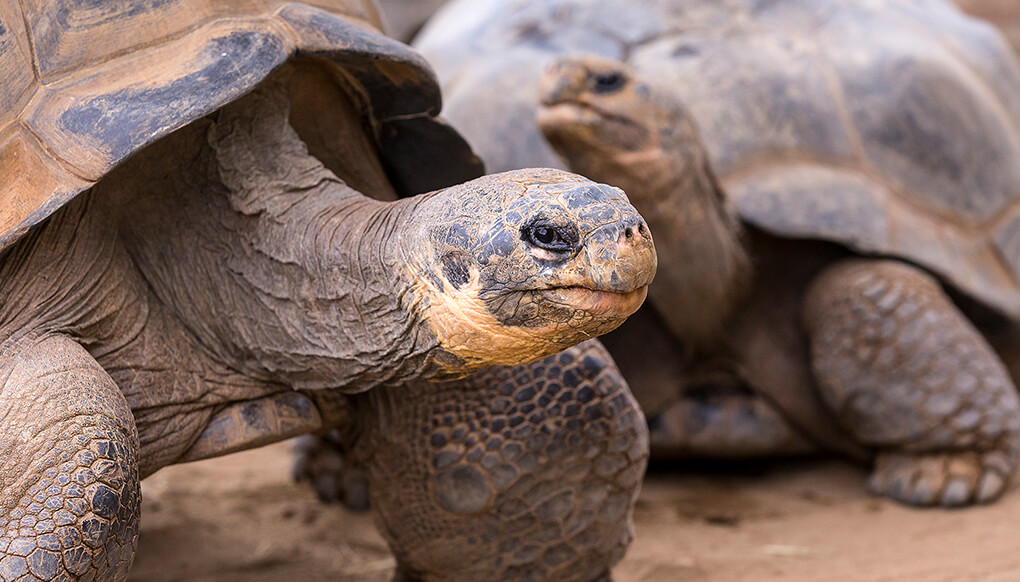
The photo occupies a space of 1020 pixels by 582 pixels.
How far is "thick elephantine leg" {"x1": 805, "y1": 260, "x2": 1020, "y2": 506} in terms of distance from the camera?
3520 millimetres

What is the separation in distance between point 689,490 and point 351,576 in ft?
4.50

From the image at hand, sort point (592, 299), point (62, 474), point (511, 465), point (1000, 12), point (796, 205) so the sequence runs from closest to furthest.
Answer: point (592, 299)
point (62, 474)
point (511, 465)
point (796, 205)
point (1000, 12)

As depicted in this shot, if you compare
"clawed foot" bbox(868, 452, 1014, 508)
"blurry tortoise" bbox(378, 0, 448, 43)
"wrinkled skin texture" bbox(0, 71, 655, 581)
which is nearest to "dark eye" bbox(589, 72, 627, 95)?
"wrinkled skin texture" bbox(0, 71, 655, 581)

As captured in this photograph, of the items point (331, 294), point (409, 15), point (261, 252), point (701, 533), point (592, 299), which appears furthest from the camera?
point (409, 15)

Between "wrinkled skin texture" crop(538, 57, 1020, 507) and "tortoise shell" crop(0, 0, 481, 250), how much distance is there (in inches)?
44.0

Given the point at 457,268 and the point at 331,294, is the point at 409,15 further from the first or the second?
the point at 457,268

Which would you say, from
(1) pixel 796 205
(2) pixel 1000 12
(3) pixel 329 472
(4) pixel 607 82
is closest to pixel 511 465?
(4) pixel 607 82

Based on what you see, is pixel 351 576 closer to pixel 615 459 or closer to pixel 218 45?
pixel 615 459

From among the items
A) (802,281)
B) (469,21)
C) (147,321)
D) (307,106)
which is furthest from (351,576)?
(469,21)

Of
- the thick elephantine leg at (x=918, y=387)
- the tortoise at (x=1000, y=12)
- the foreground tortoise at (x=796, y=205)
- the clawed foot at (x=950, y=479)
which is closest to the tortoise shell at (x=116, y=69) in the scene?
the foreground tortoise at (x=796, y=205)

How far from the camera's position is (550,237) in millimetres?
1620

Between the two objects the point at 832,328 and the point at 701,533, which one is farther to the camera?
the point at 832,328

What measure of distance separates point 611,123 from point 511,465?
132cm

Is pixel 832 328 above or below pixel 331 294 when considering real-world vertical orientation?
below
